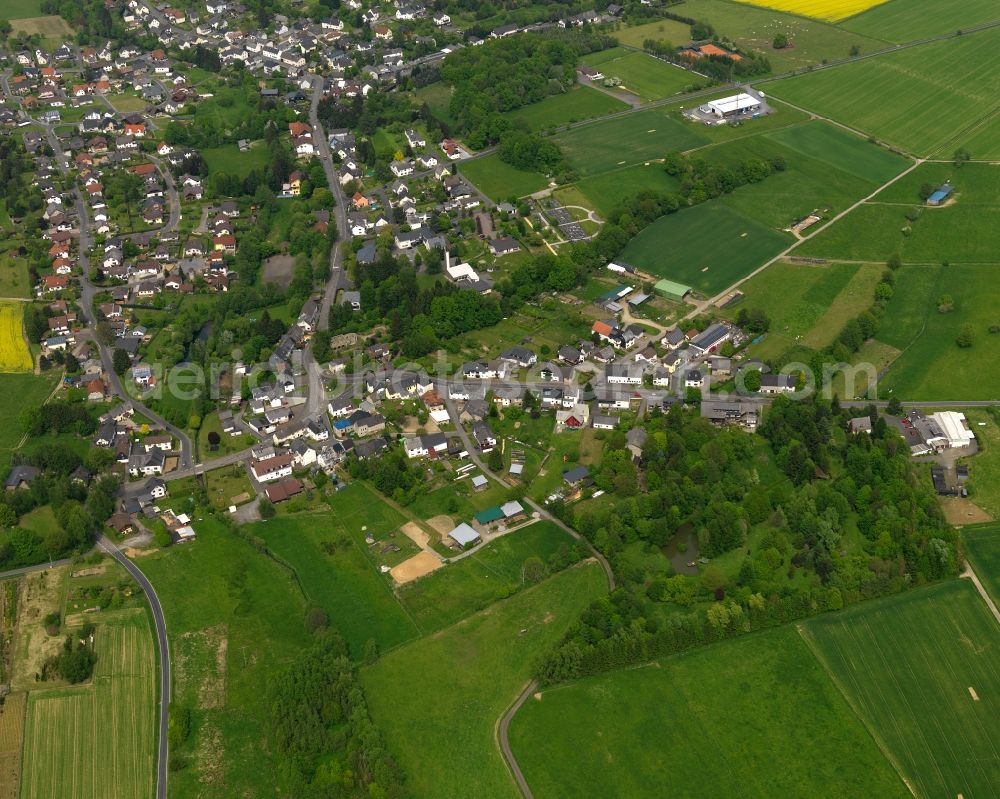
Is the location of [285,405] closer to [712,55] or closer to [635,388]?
[635,388]

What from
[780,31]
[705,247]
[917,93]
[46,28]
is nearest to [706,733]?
[705,247]

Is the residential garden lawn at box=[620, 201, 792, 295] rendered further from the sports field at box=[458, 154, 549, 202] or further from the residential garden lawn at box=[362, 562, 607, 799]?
the residential garden lawn at box=[362, 562, 607, 799]

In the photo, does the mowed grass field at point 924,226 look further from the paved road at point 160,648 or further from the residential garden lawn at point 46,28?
the residential garden lawn at point 46,28

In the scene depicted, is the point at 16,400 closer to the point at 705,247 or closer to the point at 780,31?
the point at 705,247

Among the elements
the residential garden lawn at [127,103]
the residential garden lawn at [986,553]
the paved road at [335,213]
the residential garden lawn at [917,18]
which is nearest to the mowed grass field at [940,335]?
the residential garden lawn at [986,553]

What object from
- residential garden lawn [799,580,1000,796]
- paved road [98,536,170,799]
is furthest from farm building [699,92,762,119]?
paved road [98,536,170,799]
